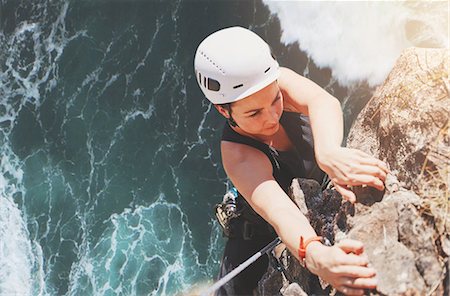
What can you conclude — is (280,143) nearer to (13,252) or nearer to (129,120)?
(129,120)

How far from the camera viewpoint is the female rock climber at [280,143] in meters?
1.93

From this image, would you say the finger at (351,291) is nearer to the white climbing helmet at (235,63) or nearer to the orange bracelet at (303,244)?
the orange bracelet at (303,244)

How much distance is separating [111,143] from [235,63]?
11.2 meters

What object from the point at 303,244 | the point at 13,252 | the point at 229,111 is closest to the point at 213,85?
the point at 229,111

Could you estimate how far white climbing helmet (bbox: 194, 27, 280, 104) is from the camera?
2.35m

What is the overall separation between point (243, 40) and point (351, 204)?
854mm

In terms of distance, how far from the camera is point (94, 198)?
41.8 feet

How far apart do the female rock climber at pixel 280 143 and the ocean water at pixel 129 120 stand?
29.1ft

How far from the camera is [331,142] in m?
2.32

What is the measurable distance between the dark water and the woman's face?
9.42m

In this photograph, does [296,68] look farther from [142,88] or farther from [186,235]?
[186,235]

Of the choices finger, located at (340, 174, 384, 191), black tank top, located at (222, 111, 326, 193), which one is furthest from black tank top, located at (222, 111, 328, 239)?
finger, located at (340, 174, 384, 191)

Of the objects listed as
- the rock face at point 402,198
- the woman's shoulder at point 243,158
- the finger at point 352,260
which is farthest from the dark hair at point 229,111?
the finger at point 352,260

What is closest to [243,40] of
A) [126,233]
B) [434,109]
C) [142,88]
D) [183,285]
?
[434,109]
